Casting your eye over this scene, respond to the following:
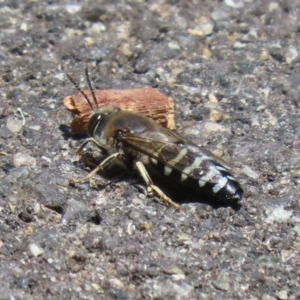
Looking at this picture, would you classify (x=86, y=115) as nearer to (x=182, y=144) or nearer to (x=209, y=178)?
(x=182, y=144)

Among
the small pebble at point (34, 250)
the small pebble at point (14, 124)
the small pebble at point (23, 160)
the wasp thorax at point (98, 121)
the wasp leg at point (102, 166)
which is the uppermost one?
the wasp thorax at point (98, 121)

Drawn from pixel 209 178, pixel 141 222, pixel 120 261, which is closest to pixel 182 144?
pixel 209 178

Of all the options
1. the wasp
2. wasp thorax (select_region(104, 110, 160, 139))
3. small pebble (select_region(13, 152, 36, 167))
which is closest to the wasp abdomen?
the wasp

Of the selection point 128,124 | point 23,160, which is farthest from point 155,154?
point 23,160

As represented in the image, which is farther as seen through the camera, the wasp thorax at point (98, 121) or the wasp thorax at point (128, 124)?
the wasp thorax at point (98, 121)

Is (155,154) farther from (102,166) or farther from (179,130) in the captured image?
(179,130)

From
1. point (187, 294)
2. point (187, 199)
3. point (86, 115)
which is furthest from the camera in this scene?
point (86, 115)

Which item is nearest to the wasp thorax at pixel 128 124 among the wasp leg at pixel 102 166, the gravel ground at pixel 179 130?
the wasp leg at pixel 102 166

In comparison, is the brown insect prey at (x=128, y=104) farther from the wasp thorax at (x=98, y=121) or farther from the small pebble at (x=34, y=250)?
the small pebble at (x=34, y=250)

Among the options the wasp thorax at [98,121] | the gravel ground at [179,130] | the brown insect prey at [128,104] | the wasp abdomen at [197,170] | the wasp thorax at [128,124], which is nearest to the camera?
the gravel ground at [179,130]
